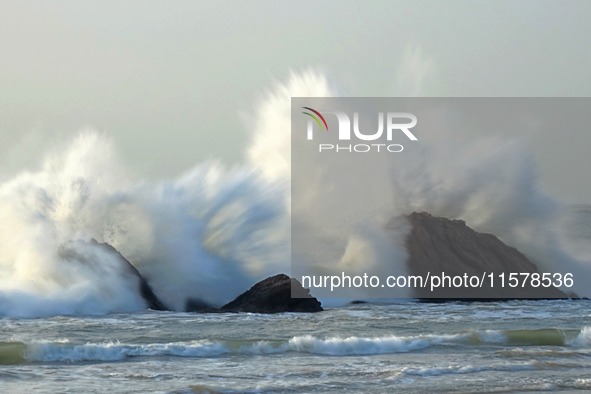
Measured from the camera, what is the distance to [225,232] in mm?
26531

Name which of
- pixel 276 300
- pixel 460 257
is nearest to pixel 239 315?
pixel 276 300

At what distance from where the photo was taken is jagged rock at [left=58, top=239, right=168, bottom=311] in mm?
23766

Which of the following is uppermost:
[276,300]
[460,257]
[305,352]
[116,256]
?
[460,257]

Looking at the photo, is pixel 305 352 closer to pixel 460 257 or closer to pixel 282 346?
pixel 282 346

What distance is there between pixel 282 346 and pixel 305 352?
0.40 meters

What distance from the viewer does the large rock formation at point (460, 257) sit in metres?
26.2

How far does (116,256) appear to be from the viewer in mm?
24625

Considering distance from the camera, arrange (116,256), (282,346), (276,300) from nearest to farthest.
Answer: (282,346) → (276,300) → (116,256)

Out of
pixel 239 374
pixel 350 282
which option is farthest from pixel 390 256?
pixel 239 374

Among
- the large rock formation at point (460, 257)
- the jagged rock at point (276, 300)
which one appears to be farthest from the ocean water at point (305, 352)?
the large rock formation at point (460, 257)

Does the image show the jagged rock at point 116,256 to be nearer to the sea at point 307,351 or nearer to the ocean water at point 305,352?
the sea at point 307,351

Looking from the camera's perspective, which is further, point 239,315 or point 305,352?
point 239,315

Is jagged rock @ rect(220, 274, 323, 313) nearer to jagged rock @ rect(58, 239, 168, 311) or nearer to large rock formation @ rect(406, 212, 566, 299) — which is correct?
jagged rock @ rect(58, 239, 168, 311)

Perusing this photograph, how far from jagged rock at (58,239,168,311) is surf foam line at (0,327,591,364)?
6.16m
